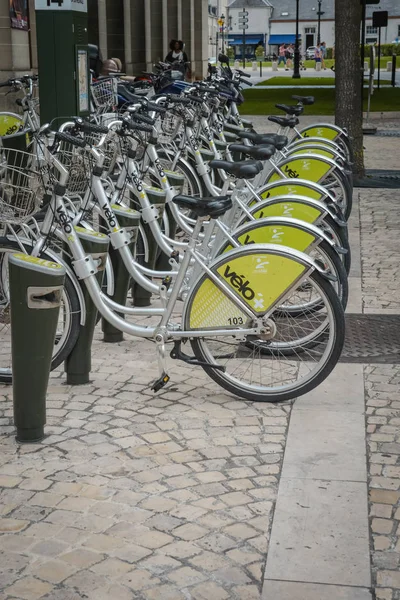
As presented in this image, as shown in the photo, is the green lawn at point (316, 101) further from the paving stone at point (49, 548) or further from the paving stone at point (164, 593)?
the paving stone at point (164, 593)

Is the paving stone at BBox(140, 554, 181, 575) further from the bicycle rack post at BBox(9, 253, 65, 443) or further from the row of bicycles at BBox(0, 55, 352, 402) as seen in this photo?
the row of bicycles at BBox(0, 55, 352, 402)

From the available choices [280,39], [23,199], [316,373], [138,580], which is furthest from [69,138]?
[280,39]

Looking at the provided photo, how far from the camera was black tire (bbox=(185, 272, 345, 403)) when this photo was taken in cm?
527

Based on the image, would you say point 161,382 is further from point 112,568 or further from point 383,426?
point 112,568

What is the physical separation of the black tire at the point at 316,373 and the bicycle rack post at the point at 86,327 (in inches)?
22.1

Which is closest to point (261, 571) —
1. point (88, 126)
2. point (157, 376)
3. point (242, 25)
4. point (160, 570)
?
point (160, 570)

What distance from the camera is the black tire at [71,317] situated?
550 cm

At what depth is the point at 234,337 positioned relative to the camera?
5441mm

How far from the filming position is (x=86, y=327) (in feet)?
18.4

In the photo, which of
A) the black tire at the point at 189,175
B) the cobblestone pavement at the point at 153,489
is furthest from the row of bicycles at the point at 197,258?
the black tire at the point at 189,175

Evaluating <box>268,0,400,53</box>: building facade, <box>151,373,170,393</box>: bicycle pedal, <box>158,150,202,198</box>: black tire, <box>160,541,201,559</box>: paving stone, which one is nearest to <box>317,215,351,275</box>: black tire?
<box>151,373,170,393</box>: bicycle pedal

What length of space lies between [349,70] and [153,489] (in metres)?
10.5

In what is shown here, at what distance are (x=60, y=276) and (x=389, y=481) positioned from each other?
1.69 m

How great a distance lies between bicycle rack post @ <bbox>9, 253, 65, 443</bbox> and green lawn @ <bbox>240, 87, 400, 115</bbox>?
66.1ft
